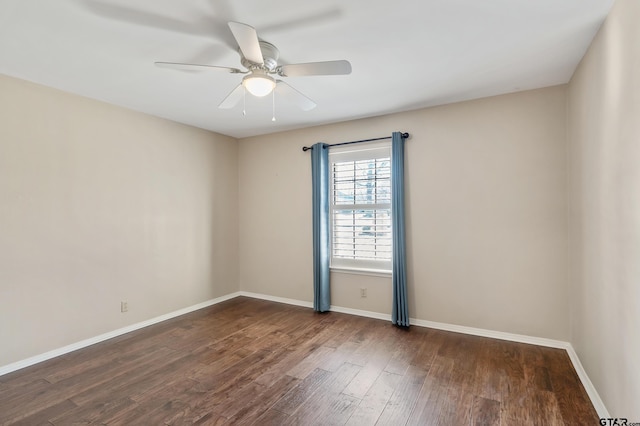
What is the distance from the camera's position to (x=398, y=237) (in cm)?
372

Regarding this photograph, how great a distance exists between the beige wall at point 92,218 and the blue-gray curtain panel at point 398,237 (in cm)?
269

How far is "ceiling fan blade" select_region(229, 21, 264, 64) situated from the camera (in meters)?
1.65

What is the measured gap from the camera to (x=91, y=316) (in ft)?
10.7

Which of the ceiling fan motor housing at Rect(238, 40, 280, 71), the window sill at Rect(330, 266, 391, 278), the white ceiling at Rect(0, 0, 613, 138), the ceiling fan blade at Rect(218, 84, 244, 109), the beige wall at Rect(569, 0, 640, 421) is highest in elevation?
Result: the white ceiling at Rect(0, 0, 613, 138)

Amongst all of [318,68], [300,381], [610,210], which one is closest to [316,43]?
[318,68]

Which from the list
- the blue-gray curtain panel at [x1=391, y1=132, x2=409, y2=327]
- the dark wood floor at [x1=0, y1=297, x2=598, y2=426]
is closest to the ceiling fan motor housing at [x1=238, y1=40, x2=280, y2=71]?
the blue-gray curtain panel at [x1=391, y1=132, x2=409, y2=327]

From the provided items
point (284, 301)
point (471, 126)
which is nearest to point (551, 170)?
point (471, 126)

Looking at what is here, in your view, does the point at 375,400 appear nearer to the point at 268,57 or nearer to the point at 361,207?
the point at 361,207

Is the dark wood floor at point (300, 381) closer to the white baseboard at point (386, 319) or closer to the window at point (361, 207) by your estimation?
the white baseboard at point (386, 319)

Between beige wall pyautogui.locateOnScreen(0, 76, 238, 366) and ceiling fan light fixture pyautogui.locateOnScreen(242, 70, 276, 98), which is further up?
ceiling fan light fixture pyautogui.locateOnScreen(242, 70, 276, 98)

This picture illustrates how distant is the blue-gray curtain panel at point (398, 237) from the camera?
368cm

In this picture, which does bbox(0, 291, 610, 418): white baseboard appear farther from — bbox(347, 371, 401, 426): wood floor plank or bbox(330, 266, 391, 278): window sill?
bbox(347, 371, 401, 426): wood floor plank

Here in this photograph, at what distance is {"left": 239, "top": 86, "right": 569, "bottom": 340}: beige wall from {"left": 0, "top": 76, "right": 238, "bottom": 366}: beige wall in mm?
2049

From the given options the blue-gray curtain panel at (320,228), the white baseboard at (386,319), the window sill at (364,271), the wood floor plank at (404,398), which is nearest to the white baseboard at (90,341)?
the white baseboard at (386,319)
